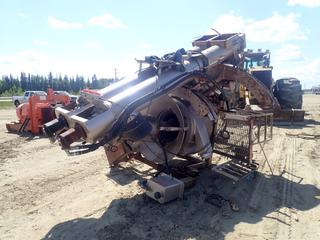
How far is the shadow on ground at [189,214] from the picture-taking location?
13.2 ft

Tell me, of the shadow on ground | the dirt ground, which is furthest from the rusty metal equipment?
the shadow on ground

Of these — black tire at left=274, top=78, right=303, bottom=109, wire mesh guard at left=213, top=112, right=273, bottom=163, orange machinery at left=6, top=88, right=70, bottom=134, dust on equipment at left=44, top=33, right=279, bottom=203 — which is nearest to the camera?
dust on equipment at left=44, top=33, right=279, bottom=203

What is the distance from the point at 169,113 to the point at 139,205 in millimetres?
1476

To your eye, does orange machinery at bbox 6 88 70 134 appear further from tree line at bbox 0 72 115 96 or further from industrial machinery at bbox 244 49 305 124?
tree line at bbox 0 72 115 96

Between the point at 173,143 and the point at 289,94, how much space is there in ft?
29.7

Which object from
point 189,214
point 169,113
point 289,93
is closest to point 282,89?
point 289,93

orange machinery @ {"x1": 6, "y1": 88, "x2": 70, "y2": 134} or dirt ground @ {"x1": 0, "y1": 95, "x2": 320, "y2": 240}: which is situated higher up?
orange machinery @ {"x1": 6, "y1": 88, "x2": 70, "y2": 134}

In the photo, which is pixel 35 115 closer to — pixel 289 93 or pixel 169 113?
pixel 169 113

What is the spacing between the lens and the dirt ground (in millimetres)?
4086

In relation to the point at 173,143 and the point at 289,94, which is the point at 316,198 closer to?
the point at 173,143

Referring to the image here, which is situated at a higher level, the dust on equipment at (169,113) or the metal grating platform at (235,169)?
the dust on equipment at (169,113)

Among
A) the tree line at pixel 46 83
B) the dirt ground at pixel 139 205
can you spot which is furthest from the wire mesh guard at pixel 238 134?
the tree line at pixel 46 83

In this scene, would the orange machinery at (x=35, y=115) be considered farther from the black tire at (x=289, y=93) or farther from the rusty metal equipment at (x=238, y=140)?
the black tire at (x=289, y=93)

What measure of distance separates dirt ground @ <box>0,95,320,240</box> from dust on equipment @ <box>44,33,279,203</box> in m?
0.34
